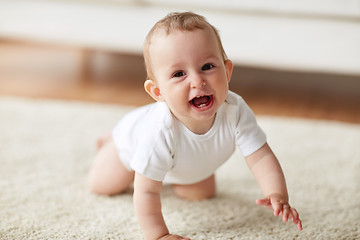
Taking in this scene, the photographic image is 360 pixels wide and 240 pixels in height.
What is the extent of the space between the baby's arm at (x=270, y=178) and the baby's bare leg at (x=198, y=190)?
0.17 m

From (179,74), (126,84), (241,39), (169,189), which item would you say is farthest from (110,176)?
(126,84)

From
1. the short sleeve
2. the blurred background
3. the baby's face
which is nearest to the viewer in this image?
the baby's face

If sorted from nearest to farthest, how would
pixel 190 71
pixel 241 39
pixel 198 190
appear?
pixel 190 71, pixel 198 190, pixel 241 39

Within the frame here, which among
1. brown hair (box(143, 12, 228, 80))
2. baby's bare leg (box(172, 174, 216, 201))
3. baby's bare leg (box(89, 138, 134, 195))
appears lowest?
baby's bare leg (box(172, 174, 216, 201))

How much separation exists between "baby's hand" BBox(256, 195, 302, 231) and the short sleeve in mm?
101

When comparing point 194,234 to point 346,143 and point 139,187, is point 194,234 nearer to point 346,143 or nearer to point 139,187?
point 139,187

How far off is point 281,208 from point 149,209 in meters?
0.22

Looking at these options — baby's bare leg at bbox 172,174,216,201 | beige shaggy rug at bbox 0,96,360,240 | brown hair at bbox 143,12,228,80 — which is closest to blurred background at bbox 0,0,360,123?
beige shaggy rug at bbox 0,96,360,240

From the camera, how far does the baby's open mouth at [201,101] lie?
78 cm

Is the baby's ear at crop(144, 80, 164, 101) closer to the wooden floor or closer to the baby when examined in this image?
the baby

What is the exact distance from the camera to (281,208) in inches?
30.5

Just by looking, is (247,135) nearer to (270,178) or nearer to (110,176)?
(270,178)

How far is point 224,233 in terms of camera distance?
2.88 feet

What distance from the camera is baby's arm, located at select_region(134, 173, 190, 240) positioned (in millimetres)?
806
